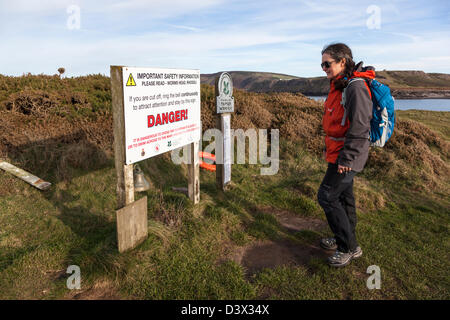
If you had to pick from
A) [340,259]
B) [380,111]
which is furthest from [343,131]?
[340,259]

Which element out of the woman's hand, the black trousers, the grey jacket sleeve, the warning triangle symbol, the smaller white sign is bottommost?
the black trousers

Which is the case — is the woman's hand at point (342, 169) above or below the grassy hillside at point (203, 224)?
above

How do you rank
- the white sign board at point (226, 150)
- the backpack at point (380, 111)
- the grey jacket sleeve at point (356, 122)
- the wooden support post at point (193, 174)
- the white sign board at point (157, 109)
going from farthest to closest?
1. the white sign board at point (226, 150)
2. the wooden support post at point (193, 174)
3. the white sign board at point (157, 109)
4. the backpack at point (380, 111)
5. the grey jacket sleeve at point (356, 122)

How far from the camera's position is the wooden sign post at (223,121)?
6086mm

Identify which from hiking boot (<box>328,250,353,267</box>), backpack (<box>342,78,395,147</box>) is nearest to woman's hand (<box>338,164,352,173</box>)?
backpack (<box>342,78,395,147</box>)

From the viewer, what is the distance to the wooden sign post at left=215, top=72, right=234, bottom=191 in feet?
20.0

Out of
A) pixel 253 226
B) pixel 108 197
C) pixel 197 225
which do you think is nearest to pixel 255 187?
pixel 253 226

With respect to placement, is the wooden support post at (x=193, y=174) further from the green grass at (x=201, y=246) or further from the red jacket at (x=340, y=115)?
the red jacket at (x=340, y=115)

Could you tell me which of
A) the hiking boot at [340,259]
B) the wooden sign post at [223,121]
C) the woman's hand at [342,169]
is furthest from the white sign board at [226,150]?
the woman's hand at [342,169]

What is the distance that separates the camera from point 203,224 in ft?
15.5

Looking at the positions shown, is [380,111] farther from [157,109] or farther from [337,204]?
[157,109]

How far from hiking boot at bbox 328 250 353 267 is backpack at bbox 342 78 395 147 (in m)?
1.47

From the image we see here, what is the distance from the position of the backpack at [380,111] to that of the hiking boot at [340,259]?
1466mm

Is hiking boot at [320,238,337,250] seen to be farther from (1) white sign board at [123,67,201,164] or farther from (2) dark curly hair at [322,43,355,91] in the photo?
(1) white sign board at [123,67,201,164]
